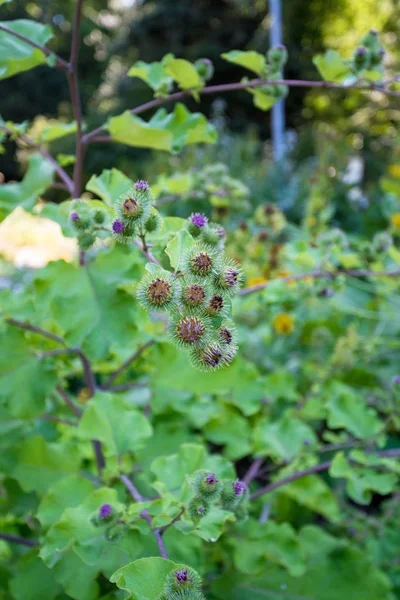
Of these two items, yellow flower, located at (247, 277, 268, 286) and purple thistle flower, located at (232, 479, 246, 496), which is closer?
purple thistle flower, located at (232, 479, 246, 496)

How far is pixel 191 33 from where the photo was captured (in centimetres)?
1232

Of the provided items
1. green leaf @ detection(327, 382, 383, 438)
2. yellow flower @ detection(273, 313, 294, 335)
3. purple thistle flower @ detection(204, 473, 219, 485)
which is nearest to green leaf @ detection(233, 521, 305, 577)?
green leaf @ detection(327, 382, 383, 438)

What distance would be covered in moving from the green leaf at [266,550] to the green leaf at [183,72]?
86 centimetres

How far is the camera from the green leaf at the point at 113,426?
2.88ft

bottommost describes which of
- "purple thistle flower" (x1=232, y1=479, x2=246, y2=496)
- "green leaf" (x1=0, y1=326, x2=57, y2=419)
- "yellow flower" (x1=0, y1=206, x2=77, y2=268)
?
"yellow flower" (x1=0, y1=206, x2=77, y2=268)

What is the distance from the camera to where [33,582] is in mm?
910

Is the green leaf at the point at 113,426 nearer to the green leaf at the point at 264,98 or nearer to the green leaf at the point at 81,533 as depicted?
the green leaf at the point at 81,533

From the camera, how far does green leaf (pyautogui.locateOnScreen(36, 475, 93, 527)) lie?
0.85m

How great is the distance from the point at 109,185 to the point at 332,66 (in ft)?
1.62

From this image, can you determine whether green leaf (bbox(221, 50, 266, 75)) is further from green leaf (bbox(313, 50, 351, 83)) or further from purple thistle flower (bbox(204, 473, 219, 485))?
purple thistle flower (bbox(204, 473, 219, 485))

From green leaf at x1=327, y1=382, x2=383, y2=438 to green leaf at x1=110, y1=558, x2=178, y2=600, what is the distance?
721 millimetres

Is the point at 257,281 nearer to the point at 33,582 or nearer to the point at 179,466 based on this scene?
the point at 179,466

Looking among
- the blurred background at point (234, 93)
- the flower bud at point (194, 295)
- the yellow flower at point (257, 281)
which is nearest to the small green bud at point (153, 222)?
the flower bud at point (194, 295)

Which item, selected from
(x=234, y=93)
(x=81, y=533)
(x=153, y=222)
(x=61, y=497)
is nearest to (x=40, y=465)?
(x=61, y=497)
